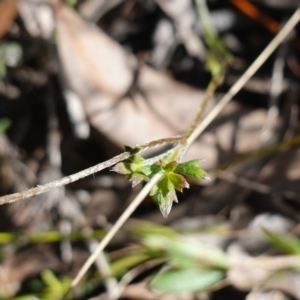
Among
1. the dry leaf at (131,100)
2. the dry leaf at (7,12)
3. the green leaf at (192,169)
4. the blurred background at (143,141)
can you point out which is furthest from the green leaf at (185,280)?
the dry leaf at (7,12)

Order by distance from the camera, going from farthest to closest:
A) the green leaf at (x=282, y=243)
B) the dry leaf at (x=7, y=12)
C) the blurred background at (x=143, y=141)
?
the dry leaf at (x=7, y=12), the blurred background at (x=143, y=141), the green leaf at (x=282, y=243)

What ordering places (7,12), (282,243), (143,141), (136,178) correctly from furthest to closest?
(7,12) < (143,141) < (282,243) < (136,178)

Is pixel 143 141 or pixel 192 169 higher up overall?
pixel 143 141

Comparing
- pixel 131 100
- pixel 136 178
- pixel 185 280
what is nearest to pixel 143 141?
pixel 131 100

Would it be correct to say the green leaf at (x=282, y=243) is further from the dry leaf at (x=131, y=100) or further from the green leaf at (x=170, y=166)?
the green leaf at (x=170, y=166)

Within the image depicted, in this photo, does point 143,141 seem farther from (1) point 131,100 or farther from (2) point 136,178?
(2) point 136,178

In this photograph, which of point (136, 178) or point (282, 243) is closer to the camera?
point (136, 178)
